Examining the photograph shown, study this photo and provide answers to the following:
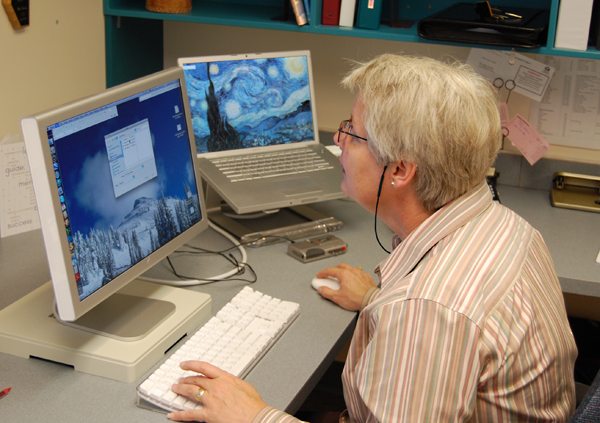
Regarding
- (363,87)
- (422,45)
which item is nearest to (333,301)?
(363,87)

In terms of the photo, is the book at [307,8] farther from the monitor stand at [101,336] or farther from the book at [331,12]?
the monitor stand at [101,336]

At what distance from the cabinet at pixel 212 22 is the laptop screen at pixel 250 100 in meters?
0.16

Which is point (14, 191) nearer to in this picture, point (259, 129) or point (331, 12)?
point (259, 129)

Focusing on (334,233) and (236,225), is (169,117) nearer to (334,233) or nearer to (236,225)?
(236,225)

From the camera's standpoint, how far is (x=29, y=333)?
41.8 inches

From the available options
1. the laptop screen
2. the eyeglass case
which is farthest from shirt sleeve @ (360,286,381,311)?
the eyeglass case

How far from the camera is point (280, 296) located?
133 centimetres

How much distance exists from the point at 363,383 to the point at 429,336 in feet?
0.43

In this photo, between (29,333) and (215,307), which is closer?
(29,333)

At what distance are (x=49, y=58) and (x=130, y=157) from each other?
849 mm

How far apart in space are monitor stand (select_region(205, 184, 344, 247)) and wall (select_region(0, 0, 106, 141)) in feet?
1.70

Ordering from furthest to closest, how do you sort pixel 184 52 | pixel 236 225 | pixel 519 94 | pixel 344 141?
pixel 184 52 → pixel 519 94 → pixel 236 225 → pixel 344 141

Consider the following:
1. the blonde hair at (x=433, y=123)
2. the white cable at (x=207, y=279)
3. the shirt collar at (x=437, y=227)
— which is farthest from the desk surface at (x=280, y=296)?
the blonde hair at (x=433, y=123)

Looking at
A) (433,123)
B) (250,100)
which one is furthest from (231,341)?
(250,100)
